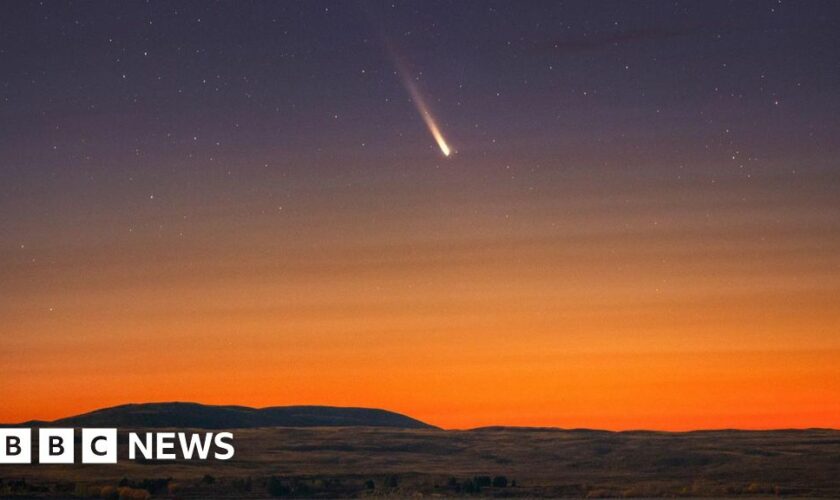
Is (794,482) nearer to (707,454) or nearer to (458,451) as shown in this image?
(707,454)

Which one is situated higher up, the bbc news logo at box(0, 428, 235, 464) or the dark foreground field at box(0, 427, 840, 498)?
the bbc news logo at box(0, 428, 235, 464)

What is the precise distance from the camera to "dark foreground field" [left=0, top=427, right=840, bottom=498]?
80.9 meters

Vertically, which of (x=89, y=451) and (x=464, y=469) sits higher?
(x=89, y=451)

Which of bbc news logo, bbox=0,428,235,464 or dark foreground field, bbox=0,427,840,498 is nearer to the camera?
dark foreground field, bbox=0,427,840,498

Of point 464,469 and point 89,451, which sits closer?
point 464,469

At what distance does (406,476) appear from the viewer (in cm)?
9969

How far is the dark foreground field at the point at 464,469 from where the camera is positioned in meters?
80.9

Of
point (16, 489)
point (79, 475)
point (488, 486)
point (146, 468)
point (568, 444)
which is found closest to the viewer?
point (16, 489)

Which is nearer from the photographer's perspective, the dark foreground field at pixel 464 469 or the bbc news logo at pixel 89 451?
the dark foreground field at pixel 464 469

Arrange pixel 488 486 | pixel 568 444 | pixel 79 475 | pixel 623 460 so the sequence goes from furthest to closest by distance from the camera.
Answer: pixel 568 444 → pixel 623 460 → pixel 79 475 → pixel 488 486

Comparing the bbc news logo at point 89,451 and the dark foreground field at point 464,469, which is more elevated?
the bbc news logo at point 89,451

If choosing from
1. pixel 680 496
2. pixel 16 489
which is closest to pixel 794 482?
pixel 680 496

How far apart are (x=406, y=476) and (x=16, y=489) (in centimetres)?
3133

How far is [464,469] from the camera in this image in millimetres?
118000
